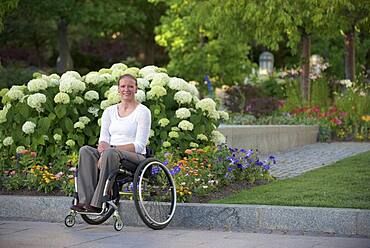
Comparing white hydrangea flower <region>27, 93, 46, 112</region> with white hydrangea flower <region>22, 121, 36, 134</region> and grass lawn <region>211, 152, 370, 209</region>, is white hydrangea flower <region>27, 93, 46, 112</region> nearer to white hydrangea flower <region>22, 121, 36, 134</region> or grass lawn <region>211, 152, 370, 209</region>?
white hydrangea flower <region>22, 121, 36, 134</region>

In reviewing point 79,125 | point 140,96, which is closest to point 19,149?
point 79,125

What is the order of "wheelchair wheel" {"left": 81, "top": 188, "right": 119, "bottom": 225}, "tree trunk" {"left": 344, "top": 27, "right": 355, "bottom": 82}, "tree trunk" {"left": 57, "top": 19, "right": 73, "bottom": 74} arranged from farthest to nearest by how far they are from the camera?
1. "tree trunk" {"left": 57, "top": 19, "right": 73, "bottom": 74}
2. "tree trunk" {"left": 344, "top": 27, "right": 355, "bottom": 82}
3. "wheelchair wheel" {"left": 81, "top": 188, "right": 119, "bottom": 225}

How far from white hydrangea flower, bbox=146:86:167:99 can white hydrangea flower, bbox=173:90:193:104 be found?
0.54ft

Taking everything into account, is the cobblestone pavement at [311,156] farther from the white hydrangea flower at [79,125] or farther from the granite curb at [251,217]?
the granite curb at [251,217]

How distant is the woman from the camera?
9.72 meters

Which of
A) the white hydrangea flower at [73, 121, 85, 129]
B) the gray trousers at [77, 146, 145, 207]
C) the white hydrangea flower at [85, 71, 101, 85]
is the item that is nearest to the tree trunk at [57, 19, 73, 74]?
the white hydrangea flower at [85, 71, 101, 85]

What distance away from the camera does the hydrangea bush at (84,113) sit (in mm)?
12102

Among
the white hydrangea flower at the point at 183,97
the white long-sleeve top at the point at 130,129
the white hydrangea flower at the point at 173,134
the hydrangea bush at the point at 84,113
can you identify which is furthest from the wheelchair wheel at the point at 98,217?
the white hydrangea flower at the point at 183,97

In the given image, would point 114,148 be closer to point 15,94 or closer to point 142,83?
point 142,83

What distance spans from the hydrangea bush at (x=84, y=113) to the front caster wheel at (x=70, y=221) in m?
2.01

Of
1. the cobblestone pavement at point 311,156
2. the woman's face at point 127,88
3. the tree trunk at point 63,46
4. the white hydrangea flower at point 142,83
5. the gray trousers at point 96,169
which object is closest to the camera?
the gray trousers at point 96,169

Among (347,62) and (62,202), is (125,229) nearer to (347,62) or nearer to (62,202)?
(62,202)

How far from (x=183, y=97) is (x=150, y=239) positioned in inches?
136

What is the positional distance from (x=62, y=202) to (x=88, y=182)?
3.19ft
